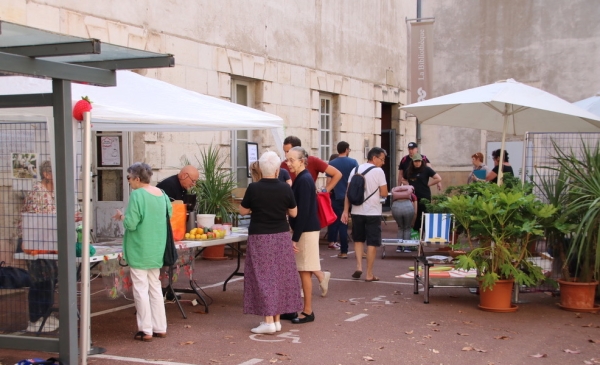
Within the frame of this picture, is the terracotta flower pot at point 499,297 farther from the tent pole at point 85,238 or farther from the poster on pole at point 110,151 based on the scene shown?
the poster on pole at point 110,151

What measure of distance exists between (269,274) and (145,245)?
3.80ft

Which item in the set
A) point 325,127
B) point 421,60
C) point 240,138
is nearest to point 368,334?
point 240,138

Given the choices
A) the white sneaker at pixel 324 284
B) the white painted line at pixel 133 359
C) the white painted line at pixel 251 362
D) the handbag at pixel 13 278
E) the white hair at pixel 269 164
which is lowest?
the white painted line at pixel 133 359

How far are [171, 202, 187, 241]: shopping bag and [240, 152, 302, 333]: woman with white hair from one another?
1139 mm

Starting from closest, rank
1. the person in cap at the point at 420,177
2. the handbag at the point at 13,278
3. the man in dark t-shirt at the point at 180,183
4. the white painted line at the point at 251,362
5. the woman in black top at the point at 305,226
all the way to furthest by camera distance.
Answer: the handbag at the point at 13,278, the white painted line at the point at 251,362, the woman in black top at the point at 305,226, the man in dark t-shirt at the point at 180,183, the person in cap at the point at 420,177

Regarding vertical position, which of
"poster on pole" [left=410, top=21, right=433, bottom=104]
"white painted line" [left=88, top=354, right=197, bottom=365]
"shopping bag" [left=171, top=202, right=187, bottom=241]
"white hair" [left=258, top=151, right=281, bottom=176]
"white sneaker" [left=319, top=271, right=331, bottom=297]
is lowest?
"white painted line" [left=88, top=354, right=197, bottom=365]

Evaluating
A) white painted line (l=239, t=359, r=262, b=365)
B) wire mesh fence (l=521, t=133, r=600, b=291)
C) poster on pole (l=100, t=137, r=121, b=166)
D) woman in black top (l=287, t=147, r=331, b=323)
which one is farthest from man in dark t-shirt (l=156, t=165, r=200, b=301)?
wire mesh fence (l=521, t=133, r=600, b=291)

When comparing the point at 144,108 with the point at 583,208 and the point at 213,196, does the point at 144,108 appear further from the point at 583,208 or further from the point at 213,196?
the point at 213,196

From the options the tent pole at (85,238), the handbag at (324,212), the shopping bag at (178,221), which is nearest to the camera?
the tent pole at (85,238)

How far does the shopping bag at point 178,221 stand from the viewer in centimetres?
825

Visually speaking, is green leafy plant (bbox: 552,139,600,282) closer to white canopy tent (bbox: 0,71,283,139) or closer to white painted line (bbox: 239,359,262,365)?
white canopy tent (bbox: 0,71,283,139)

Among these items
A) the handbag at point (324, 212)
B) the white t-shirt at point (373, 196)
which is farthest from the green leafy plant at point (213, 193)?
the handbag at point (324, 212)

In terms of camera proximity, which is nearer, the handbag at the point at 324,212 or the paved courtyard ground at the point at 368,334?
the paved courtyard ground at the point at 368,334

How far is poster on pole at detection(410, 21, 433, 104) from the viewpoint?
21281 mm
